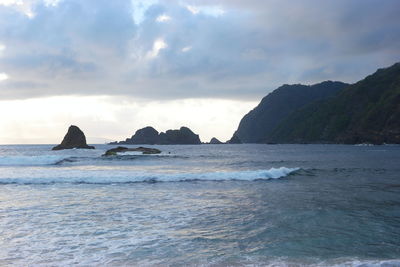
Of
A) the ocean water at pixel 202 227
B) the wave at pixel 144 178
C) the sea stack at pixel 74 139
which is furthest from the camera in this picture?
the sea stack at pixel 74 139

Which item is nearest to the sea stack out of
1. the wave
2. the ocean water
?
the wave

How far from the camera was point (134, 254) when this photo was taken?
9.64 m

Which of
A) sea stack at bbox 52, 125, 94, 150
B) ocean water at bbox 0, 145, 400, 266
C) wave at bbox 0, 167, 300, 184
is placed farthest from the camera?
sea stack at bbox 52, 125, 94, 150

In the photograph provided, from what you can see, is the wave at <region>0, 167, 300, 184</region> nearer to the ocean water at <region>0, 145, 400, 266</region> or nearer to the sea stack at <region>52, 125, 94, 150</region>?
the ocean water at <region>0, 145, 400, 266</region>

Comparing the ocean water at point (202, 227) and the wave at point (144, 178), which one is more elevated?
the wave at point (144, 178)

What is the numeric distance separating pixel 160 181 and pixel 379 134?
15492 centimetres

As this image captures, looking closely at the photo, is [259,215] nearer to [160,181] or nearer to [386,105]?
[160,181]

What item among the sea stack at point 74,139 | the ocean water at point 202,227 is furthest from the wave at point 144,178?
the sea stack at point 74,139

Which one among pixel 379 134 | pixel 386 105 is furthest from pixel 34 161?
pixel 386 105

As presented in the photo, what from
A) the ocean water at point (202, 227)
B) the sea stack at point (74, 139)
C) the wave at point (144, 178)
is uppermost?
the sea stack at point (74, 139)

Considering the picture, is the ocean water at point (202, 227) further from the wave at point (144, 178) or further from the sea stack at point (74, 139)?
the sea stack at point (74, 139)

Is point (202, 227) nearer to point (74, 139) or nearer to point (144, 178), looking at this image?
point (144, 178)

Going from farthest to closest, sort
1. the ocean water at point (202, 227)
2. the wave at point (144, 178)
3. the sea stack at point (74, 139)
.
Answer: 1. the sea stack at point (74, 139)
2. the wave at point (144, 178)
3. the ocean water at point (202, 227)

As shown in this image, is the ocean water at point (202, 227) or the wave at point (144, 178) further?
the wave at point (144, 178)
